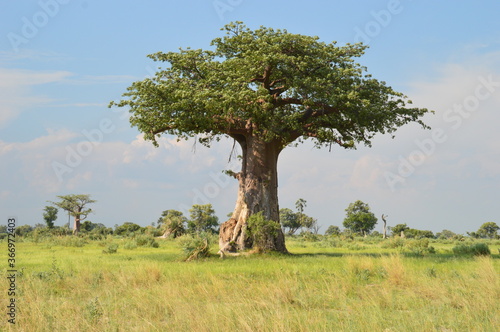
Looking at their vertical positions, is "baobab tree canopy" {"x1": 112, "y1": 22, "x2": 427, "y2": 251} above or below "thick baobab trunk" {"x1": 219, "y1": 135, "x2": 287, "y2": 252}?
above

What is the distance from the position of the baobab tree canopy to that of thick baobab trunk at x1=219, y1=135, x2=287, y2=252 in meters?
0.06

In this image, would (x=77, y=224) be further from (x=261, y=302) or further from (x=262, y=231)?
(x=261, y=302)

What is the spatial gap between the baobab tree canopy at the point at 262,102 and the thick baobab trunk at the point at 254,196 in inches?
2.2

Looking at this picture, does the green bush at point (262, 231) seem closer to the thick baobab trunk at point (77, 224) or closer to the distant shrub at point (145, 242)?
the distant shrub at point (145, 242)

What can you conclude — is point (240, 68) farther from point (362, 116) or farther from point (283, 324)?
point (283, 324)

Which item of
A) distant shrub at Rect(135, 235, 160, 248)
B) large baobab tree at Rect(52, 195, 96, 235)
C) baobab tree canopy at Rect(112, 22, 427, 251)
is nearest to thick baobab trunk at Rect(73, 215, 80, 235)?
large baobab tree at Rect(52, 195, 96, 235)

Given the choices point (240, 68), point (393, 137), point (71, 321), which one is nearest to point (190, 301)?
point (71, 321)

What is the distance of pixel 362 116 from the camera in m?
24.5

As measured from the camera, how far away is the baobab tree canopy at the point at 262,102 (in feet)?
75.5

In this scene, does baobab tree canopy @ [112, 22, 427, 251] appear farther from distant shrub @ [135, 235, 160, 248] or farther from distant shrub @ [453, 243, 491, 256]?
distant shrub @ [135, 235, 160, 248]

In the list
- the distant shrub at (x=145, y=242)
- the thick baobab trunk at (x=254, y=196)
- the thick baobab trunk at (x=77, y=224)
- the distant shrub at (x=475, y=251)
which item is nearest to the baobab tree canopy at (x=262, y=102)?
the thick baobab trunk at (x=254, y=196)

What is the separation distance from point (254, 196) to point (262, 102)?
523 cm

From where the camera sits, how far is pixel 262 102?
79.1ft

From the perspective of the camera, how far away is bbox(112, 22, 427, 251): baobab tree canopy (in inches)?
906
